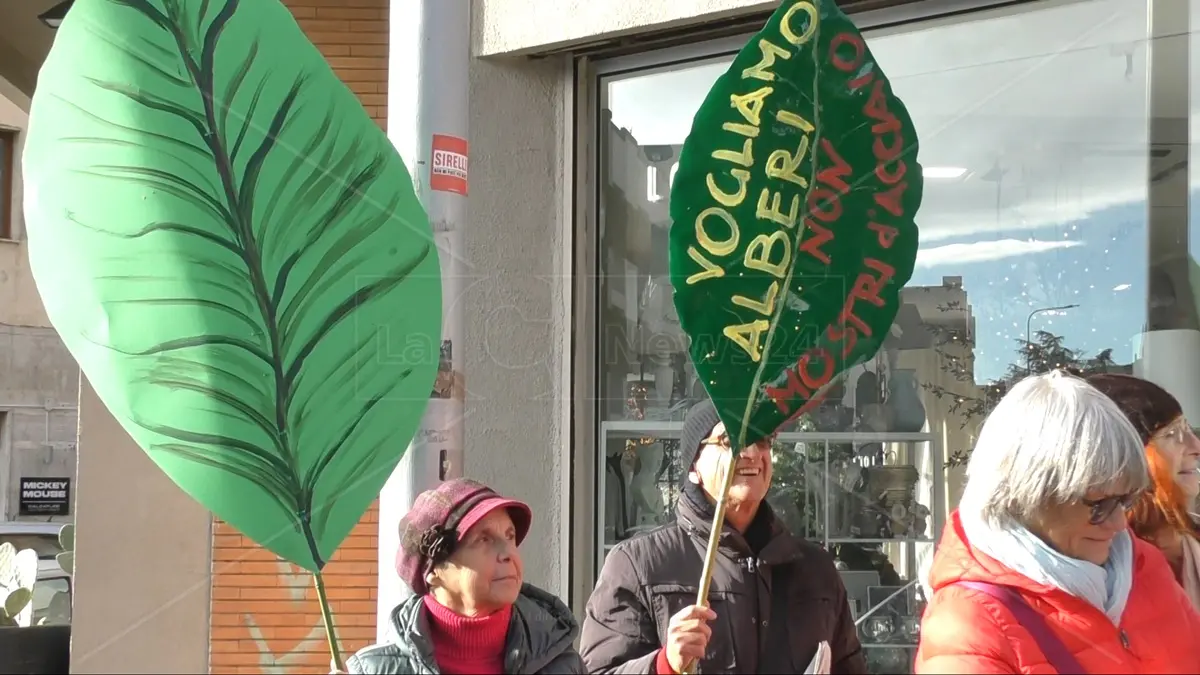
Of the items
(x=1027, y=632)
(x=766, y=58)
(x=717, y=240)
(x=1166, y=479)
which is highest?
(x=766, y=58)

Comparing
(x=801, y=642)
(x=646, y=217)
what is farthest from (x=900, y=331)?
(x=801, y=642)

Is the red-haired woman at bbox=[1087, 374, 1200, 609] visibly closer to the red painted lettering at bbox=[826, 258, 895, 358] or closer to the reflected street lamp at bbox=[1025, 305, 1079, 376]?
the red painted lettering at bbox=[826, 258, 895, 358]

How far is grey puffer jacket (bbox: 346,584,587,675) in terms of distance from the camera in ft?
7.55

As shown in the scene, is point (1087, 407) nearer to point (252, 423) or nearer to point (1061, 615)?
point (1061, 615)

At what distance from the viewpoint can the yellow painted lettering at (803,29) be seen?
8.47ft

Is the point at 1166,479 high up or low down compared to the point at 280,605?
up

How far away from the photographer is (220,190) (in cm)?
252

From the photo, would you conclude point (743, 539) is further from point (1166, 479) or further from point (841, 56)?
point (841, 56)

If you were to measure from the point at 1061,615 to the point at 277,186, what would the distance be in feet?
5.38

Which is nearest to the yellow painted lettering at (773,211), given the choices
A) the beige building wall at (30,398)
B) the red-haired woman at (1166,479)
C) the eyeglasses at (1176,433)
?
the red-haired woman at (1166,479)

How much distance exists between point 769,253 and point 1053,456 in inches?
30.1

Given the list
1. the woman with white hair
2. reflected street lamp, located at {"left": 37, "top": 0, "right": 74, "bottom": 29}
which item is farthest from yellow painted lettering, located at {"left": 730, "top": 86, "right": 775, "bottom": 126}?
reflected street lamp, located at {"left": 37, "top": 0, "right": 74, "bottom": 29}

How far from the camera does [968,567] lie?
1935mm

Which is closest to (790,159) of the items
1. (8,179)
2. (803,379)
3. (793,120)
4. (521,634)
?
(793,120)
